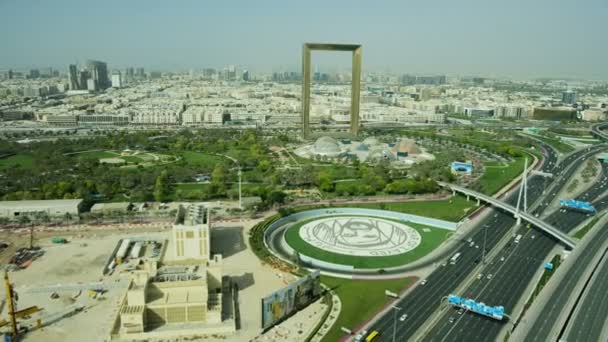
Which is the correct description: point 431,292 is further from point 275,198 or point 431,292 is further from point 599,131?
point 599,131

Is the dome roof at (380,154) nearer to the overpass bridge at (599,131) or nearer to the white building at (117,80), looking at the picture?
the overpass bridge at (599,131)

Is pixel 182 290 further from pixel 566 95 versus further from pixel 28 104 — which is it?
pixel 566 95

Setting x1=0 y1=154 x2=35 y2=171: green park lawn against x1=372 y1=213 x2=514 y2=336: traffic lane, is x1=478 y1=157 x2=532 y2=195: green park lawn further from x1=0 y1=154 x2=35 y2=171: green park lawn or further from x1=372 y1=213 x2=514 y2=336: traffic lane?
x1=0 y1=154 x2=35 y2=171: green park lawn

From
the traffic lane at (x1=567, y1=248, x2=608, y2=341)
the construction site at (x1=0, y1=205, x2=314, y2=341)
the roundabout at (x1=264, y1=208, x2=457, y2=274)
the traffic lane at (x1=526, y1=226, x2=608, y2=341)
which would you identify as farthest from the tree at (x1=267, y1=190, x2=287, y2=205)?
the traffic lane at (x1=567, y1=248, x2=608, y2=341)

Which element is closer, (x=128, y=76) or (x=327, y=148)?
(x=327, y=148)

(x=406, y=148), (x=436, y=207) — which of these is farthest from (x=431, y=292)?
(x=406, y=148)
